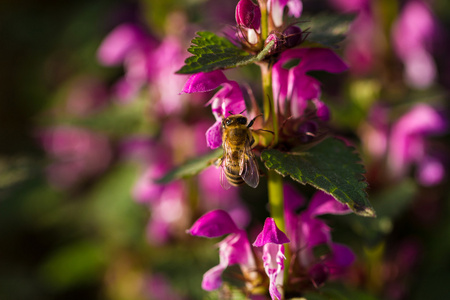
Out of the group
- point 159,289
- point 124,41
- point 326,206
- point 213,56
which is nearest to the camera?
point 213,56

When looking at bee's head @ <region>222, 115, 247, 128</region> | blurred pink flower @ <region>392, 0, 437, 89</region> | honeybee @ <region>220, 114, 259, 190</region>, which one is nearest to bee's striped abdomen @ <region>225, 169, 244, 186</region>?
honeybee @ <region>220, 114, 259, 190</region>

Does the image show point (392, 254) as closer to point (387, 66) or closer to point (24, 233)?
point (387, 66)

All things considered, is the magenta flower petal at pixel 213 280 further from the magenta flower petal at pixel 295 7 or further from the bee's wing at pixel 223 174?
the magenta flower petal at pixel 295 7

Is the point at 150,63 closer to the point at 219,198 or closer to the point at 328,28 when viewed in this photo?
the point at 219,198

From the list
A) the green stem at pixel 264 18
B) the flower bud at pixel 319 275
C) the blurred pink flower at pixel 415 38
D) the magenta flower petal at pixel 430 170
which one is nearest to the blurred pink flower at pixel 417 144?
the magenta flower petal at pixel 430 170

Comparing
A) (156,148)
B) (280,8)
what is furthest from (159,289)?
(280,8)

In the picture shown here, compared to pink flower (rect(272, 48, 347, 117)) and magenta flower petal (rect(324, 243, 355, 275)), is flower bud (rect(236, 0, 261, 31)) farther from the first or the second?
magenta flower petal (rect(324, 243, 355, 275))

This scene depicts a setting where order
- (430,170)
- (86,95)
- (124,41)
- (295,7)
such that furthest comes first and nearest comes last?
(86,95) → (124,41) → (430,170) → (295,7)
